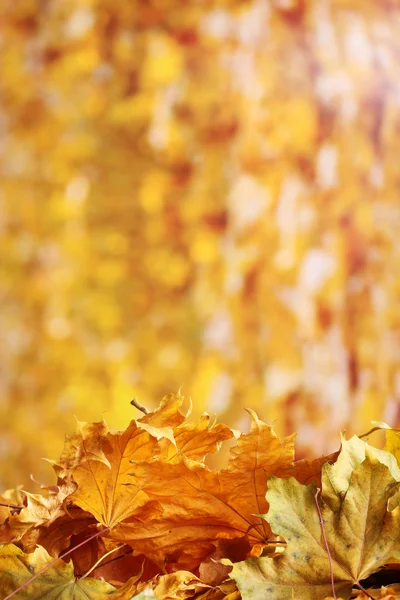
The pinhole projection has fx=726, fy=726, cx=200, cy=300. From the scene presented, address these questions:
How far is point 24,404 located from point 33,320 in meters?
0.14

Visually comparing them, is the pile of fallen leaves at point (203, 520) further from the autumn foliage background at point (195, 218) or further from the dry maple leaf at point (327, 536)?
the autumn foliage background at point (195, 218)

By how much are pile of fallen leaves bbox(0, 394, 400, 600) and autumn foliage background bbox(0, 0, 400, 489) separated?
3.19 ft

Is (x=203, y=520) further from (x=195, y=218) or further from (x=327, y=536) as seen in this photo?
(x=195, y=218)

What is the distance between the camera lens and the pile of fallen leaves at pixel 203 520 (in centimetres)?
18

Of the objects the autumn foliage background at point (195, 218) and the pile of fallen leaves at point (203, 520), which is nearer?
the pile of fallen leaves at point (203, 520)

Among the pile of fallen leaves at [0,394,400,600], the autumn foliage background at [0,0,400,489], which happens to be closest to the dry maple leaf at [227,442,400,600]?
the pile of fallen leaves at [0,394,400,600]

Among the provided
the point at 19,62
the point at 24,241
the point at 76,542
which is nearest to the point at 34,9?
the point at 19,62

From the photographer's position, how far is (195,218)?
127 cm

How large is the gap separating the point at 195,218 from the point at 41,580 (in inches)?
43.6

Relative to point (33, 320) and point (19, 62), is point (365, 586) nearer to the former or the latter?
point (33, 320)

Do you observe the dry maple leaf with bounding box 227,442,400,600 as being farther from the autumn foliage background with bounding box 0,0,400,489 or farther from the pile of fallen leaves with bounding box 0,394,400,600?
the autumn foliage background with bounding box 0,0,400,489

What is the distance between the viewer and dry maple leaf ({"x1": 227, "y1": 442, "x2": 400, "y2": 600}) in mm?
178

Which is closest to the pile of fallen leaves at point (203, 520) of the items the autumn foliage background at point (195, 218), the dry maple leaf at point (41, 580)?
the dry maple leaf at point (41, 580)

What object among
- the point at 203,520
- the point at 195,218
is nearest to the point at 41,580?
the point at 203,520
